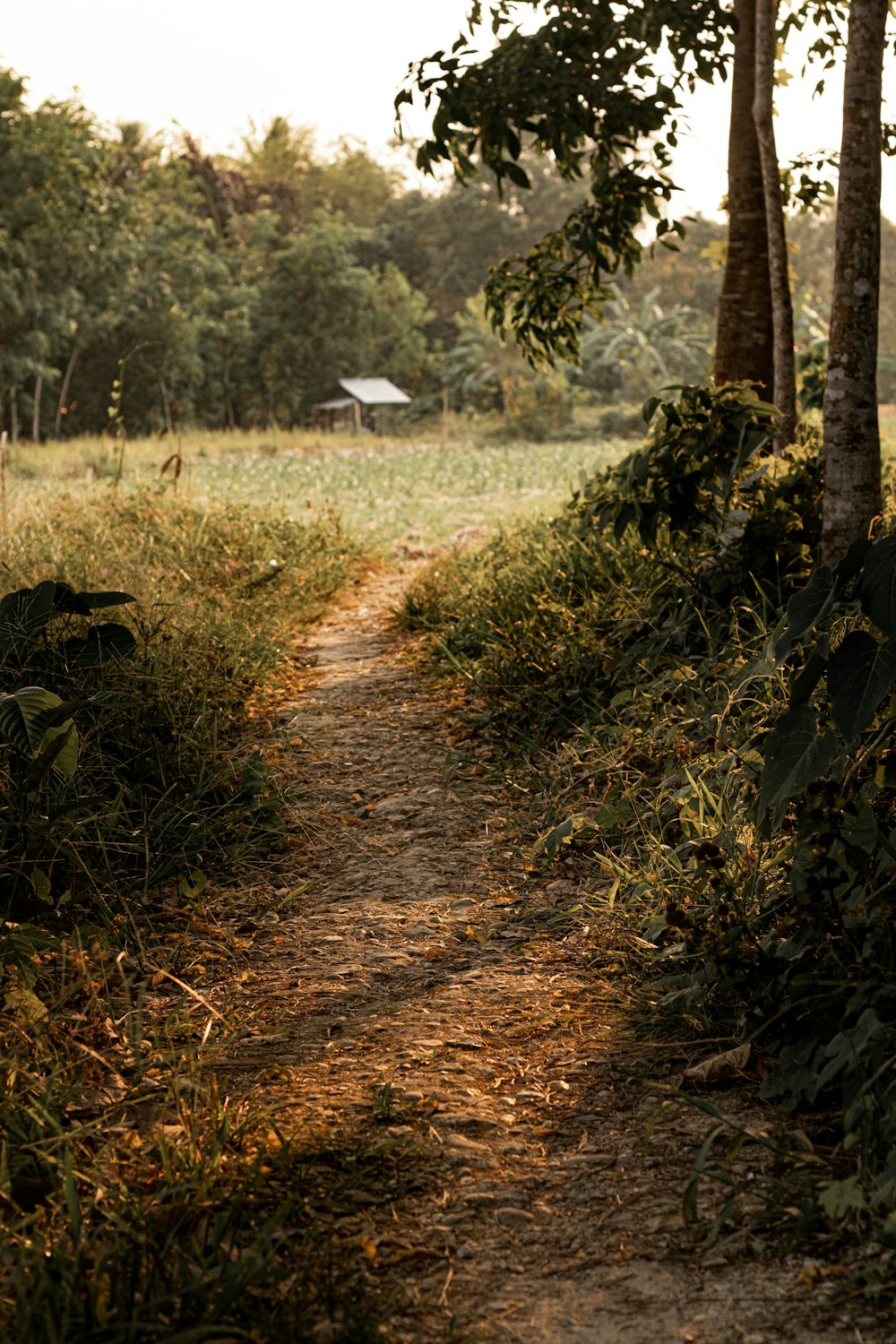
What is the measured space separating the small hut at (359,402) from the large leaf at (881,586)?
31.4m

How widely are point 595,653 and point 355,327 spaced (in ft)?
111

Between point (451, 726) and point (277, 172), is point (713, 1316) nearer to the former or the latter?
point (451, 726)

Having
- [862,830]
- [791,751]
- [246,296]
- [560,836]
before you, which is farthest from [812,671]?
[246,296]

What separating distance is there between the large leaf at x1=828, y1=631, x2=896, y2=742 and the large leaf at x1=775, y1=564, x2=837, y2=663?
79mm

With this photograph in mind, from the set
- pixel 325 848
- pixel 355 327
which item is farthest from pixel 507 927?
pixel 355 327

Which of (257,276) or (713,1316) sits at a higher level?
(257,276)

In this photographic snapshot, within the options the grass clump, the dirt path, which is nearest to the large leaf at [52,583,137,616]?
the grass clump

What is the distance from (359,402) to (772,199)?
29788 mm

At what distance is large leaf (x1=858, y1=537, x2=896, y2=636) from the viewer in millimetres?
2299

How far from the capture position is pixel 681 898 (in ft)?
10.4

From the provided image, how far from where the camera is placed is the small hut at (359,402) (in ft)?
110

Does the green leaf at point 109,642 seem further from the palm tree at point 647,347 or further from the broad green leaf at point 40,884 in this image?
the palm tree at point 647,347

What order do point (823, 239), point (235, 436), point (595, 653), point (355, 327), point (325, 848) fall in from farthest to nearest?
point (823, 239) → point (355, 327) → point (235, 436) → point (595, 653) → point (325, 848)

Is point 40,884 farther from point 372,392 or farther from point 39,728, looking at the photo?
point 372,392
